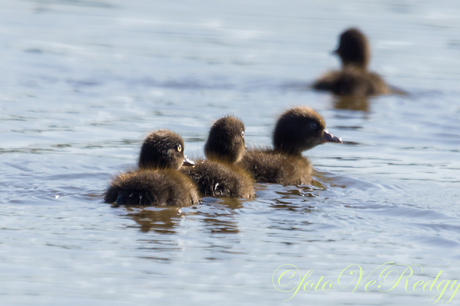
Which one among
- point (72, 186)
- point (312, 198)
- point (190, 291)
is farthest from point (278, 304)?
point (72, 186)

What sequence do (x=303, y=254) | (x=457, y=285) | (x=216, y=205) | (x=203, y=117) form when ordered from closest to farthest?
(x=457, y=285) < (x=303, y=254) < (x=216, y=205) < (x=203, y=117)

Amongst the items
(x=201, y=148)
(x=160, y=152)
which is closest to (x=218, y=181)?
(x=160, y=152)

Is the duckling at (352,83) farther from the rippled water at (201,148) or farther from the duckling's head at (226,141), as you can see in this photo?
the duckling's head at (226,141)

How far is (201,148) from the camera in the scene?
463 inches

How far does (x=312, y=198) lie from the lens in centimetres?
902

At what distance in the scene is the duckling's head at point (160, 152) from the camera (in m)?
8.44

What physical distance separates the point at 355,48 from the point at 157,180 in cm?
1036

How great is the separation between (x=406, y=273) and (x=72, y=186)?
4171 millimetres

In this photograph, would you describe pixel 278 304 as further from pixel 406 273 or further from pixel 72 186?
pixel 72 186

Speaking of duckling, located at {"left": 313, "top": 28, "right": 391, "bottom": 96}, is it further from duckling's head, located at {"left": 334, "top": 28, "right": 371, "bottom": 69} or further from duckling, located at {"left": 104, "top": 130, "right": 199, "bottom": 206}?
duckling, located at {"left": 104, "top": 130, "right": 199, "bottom": 206}

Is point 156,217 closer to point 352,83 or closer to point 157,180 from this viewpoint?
point 157,180

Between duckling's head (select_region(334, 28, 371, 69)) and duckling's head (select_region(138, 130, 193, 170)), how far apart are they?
962cm

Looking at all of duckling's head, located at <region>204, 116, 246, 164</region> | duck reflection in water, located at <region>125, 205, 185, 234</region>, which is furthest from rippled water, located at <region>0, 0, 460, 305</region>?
duckling's head, located at <region>204, 116, 246, 164</region>

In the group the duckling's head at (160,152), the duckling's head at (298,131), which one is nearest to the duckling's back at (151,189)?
the duckling's head at (160,152)
